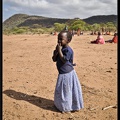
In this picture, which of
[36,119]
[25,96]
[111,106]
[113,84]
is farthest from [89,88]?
[36,119]

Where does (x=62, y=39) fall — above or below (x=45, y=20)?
below

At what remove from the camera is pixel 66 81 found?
12.5 feet

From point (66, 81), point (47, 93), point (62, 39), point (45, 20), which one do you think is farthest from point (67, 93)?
point (45, 20)

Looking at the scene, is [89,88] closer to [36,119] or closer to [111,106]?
[111,106]

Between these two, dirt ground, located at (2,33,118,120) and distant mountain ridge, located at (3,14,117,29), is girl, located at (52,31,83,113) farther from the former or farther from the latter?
distant mountain ridge, located at (3,14,117,29)

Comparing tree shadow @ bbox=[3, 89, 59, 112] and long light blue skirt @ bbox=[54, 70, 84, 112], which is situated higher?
long light blue skirt @ bbox=[54, 70, 84, 112]

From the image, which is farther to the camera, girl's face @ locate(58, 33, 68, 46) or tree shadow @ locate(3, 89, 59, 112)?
tree shadow @ locate(3, 89, 59, 112)

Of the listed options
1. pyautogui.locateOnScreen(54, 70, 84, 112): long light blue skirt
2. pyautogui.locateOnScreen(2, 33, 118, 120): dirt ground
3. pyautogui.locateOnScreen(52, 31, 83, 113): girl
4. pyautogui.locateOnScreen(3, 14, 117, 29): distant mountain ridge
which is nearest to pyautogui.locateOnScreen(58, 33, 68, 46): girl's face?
pyautogui.locateOnScreen(52, 31, 83, 113): girl

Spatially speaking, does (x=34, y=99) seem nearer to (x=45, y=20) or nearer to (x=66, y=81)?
(x=66, y=81)

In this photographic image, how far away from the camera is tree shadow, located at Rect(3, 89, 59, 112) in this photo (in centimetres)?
420

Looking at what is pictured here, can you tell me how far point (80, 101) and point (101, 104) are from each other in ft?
1.75

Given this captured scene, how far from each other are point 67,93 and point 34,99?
0.97 m

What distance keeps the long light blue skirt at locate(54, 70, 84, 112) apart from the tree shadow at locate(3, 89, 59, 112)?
9.2 inches

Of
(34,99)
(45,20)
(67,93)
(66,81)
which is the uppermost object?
(45,20)
